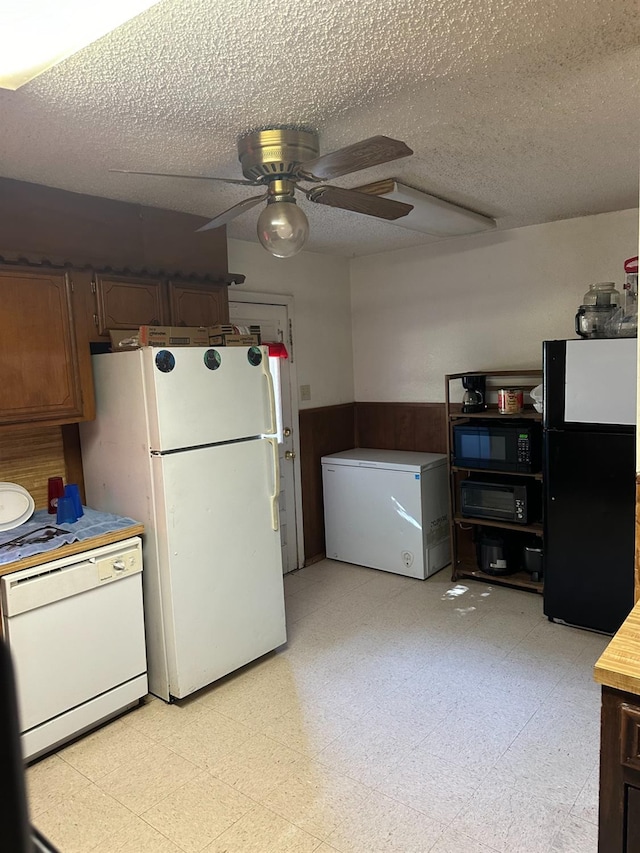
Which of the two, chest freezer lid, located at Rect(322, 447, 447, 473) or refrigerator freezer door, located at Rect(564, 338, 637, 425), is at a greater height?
refrigerator freezer door, located at Rect(564, 338, 637, 425)

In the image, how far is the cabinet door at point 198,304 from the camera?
10.6 ft

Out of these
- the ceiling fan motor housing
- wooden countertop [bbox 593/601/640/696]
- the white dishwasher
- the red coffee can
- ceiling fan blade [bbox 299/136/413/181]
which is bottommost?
the white dishwasher

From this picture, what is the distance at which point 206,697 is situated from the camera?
2.84m

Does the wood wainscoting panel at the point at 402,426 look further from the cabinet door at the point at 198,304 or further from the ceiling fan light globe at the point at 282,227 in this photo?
the ceiling fan light globe at the point at 282,227

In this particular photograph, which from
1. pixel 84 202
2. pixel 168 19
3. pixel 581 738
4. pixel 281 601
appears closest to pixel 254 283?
pixel 84 202

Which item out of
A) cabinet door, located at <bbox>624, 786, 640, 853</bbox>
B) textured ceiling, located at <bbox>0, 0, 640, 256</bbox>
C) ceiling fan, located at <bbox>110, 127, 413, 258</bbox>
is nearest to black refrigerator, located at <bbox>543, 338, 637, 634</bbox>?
textured ceiling, located at <bbox>0, 0, 640, 256</bbox>

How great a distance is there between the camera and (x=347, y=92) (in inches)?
74.4

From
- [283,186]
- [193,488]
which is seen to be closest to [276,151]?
[283,186]

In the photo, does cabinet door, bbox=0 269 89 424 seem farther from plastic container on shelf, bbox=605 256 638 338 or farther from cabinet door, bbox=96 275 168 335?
plastic container on shelf, bbox=605 256 638 338

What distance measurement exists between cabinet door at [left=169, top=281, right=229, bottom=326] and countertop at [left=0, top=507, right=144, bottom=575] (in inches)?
44.5

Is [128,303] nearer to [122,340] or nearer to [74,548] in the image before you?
[122,340]

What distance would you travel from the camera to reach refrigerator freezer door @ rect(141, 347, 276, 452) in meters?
2.62

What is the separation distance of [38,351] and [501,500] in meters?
2.79

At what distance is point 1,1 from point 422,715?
9.39 feet
